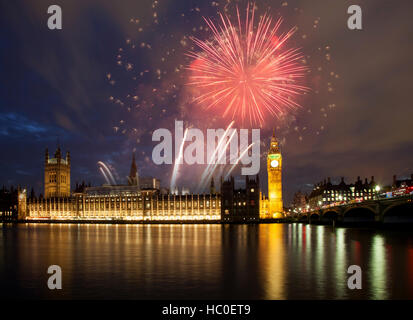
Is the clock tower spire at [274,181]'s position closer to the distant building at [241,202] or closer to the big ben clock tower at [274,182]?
the big ben clock tower at [274,182]

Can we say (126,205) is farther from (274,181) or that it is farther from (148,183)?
(274,181)

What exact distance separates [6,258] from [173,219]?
407 feet

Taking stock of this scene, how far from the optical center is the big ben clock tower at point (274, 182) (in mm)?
166875

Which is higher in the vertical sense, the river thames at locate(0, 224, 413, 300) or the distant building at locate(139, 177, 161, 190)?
the distant building at locate(139, 177, 161, 190)

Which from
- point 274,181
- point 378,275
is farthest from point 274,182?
point 378,275

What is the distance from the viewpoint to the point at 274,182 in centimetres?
17425

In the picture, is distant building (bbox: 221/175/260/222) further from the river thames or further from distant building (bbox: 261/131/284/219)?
the river thames

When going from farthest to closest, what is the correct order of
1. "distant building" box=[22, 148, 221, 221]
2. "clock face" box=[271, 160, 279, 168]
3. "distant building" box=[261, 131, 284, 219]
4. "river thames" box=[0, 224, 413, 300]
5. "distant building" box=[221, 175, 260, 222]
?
"clock face" box=[271, 160, 279, 168]
"distant building" box=[261, 131, 284, 219]
"distant building" box=[22, 148, 221, 221]
"distant building" box=[221, 175, 260, 222]
"river thames" box=[0, 224, 413, 300]

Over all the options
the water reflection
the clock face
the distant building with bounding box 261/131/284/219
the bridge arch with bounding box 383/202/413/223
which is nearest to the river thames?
the water reflection

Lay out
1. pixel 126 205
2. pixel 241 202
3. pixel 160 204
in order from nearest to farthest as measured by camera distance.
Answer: pixel 241 202 → pixel 160 204 → pixel 126 205

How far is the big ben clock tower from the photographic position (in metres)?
167

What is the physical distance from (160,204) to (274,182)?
47.6m
